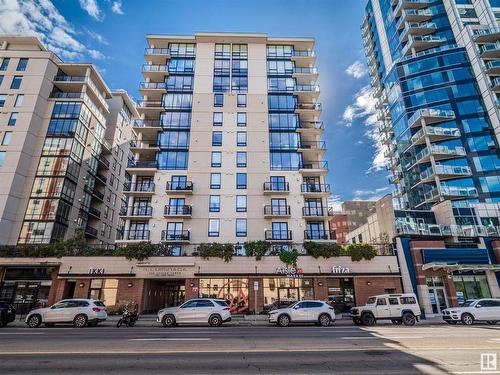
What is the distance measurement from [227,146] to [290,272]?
17629 mm

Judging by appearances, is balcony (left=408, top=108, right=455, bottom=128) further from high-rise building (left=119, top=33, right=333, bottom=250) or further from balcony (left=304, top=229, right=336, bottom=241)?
balcony (left=304, top=229, right=336, bottom=241)

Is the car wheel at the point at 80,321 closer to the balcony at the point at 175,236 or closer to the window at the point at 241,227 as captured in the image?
the balcony at the point at 175,236

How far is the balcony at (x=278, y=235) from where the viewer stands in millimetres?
32178

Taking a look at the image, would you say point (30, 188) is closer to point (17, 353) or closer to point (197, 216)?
point (197, 216)

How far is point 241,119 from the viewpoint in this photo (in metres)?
37.8

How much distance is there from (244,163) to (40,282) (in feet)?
82.4

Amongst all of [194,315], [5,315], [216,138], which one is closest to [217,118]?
[216,138]

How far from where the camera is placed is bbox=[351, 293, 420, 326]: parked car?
62.4ft

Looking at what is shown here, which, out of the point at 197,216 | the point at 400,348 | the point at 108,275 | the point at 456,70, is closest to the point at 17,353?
the point at 400,348

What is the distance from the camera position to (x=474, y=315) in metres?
19.3

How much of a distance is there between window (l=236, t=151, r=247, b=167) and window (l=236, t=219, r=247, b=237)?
7.12 metres

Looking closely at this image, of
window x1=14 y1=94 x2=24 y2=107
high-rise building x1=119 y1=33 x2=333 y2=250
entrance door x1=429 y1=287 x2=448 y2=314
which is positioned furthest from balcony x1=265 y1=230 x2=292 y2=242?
window x1=14 y1=94 x2=24 y2=107

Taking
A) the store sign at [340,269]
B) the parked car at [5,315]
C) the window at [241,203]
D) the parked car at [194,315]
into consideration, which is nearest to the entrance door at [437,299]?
the store sign at [340,269]

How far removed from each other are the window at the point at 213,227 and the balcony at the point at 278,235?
5666mm
